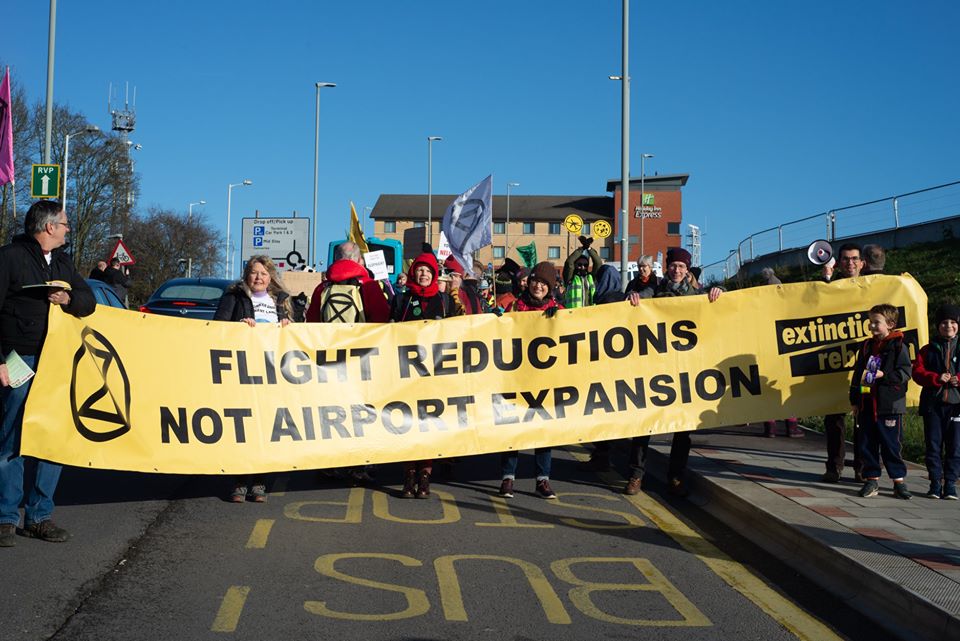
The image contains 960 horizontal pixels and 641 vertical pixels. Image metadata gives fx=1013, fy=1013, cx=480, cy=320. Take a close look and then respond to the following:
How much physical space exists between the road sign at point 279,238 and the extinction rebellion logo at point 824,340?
934 inches

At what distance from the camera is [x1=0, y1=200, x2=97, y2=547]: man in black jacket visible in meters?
6.28

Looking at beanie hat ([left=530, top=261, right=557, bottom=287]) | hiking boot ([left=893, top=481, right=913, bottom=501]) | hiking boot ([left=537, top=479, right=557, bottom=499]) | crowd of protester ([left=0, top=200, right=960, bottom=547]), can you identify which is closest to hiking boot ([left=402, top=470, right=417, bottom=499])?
crowd of protester ([left=0, top=200, right=960, bottom=547])

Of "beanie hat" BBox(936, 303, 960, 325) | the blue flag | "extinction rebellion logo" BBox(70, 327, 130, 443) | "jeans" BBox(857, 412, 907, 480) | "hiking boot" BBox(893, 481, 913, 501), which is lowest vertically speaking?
"hiking boot" BBox(893, 481, 913, 501)

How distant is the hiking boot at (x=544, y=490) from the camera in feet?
27.6

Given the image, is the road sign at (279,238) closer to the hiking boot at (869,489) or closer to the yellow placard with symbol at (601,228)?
the yellow placard with symbol at (601,228)

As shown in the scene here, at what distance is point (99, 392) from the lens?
7.05m

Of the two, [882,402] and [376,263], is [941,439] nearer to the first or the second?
[882,402]

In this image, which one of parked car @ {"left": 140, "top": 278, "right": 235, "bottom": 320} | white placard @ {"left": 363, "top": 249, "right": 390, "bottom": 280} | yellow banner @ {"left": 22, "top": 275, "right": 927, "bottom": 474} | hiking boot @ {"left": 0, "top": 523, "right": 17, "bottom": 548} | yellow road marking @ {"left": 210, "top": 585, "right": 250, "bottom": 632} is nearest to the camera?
yellow road marking @ {"left": 210, "top": 585, "right": 250, "bottom": 632}

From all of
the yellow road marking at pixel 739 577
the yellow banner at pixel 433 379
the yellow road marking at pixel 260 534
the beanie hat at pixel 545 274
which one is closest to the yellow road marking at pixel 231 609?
the yellow road marking at pixel 260 534

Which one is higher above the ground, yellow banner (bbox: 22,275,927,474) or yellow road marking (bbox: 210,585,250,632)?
yellow banner (bbox: 22,275,927,474)

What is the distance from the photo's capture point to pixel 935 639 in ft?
15.1

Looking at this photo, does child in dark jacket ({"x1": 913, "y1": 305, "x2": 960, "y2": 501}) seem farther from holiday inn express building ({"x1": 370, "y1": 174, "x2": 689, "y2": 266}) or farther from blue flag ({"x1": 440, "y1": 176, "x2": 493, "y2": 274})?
holiday inn express building ({"x1": 370, "y1": 174, "x2": 689, "y2": 266})

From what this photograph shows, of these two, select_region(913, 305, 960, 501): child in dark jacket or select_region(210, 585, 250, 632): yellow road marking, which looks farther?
select_region(913, 305, 960, 501): child in dark jacket

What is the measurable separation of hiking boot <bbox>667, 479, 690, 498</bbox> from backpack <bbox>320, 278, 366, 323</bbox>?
3.00m
